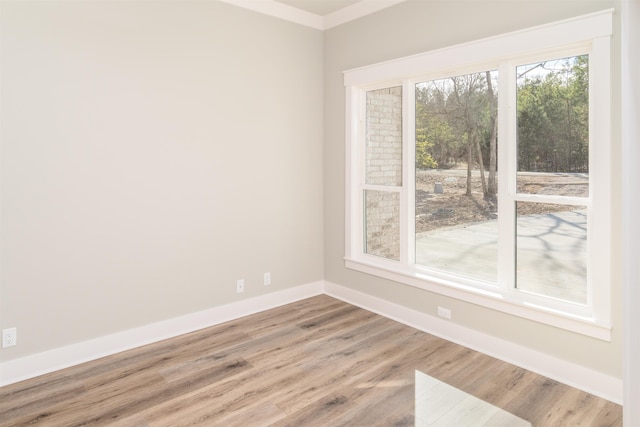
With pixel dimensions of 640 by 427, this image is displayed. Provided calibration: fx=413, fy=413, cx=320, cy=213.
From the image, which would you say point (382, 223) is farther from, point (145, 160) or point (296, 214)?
point (145, 160)

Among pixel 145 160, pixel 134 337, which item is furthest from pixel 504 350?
pixel 145 160

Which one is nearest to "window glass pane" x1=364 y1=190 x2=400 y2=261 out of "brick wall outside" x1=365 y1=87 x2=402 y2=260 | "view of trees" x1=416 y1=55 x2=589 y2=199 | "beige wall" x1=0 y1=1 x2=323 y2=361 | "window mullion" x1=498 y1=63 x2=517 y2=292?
"brick wall outside" x1=365 y1=87 x2=402 y2=260

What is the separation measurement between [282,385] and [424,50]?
2817 mm

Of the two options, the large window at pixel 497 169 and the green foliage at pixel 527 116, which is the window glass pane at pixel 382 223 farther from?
the green foliage at pixel 527 116

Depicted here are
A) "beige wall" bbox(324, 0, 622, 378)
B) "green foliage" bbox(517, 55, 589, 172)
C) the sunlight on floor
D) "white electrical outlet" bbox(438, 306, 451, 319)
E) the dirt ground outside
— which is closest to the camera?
the sunlight on floor

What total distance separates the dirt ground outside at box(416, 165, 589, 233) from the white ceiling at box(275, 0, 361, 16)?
1.76 meters

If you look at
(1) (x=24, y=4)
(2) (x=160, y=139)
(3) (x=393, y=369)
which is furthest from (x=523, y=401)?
(1) (x=24, y=4)

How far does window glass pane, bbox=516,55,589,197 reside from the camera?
2662 mm

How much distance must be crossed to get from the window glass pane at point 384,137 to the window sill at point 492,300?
850 mm

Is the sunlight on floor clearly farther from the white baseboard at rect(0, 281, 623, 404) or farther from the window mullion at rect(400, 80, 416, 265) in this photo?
the window mullion at rect(400, 80, 416, 265)

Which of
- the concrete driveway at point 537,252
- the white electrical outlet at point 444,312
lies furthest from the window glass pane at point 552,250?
the white electrical outlet at point 444,312

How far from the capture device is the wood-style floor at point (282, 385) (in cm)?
237

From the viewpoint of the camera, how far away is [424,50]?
11.3 feet

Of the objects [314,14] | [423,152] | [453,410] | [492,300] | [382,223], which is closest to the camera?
[453,410]
